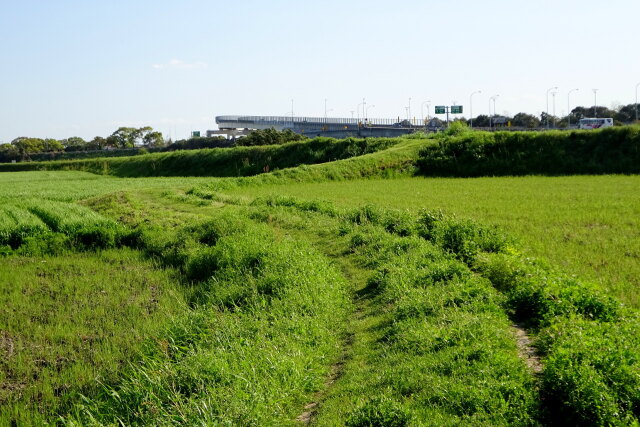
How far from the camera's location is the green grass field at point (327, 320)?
4.98 meters

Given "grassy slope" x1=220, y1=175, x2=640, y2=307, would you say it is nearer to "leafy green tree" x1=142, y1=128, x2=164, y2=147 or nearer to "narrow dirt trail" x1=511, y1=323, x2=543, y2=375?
"narrow dirt trail" x1=511, y1=323, x2=543, y2=375

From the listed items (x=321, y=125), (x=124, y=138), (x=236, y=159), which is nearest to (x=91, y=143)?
Result: (x=124, y=138)

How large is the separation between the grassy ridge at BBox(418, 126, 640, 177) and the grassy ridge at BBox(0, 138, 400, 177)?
5272 millimetres

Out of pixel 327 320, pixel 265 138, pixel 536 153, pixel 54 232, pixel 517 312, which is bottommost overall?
pixel 327 320

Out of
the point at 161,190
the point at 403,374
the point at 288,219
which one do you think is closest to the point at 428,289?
the point at 403,374

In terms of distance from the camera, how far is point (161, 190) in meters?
25.2

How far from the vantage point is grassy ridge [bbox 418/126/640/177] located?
26891 millimetres

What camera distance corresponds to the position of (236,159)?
40.8 meters

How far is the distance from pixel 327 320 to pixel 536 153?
77.1ft

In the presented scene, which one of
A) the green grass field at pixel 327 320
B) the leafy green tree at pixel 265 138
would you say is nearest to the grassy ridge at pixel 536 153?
the green grass field at pixel 327 320

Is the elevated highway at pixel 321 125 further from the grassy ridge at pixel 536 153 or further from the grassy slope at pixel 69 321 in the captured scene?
the grassy slope at pixel 69 321

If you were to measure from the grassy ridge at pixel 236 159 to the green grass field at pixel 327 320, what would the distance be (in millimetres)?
20798

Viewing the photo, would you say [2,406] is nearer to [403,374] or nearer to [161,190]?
[403,374]

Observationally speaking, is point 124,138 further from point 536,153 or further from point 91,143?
point 536,153
